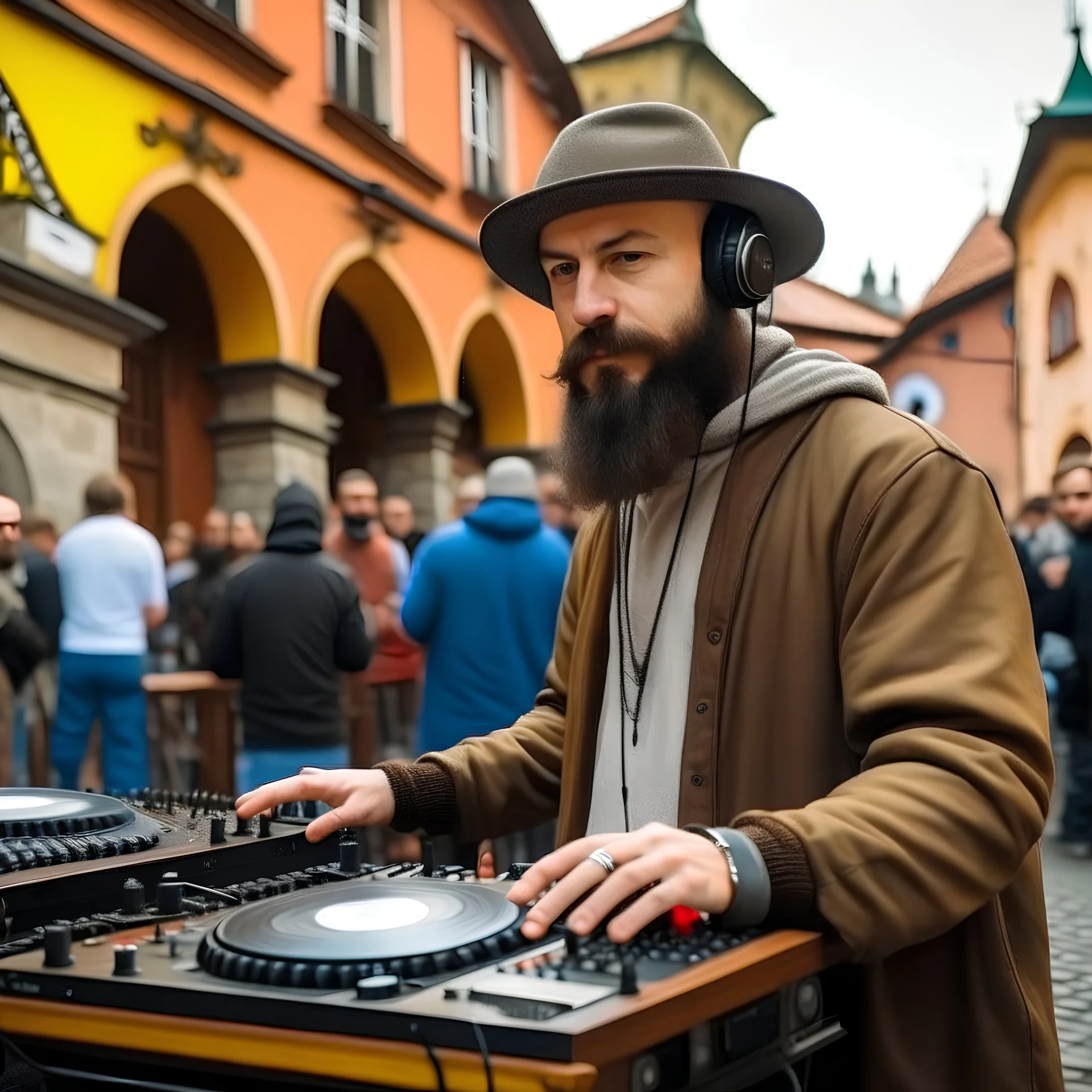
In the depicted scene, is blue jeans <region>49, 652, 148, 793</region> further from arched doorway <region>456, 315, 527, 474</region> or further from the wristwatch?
arched doorway <region>456, 315, 527, 474</region>

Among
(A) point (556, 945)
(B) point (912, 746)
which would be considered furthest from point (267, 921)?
(B) point (912, 746)

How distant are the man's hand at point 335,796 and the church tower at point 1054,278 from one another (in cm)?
1737

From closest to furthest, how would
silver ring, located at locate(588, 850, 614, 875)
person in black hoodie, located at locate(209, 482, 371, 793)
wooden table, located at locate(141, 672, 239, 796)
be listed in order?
silver ring, located at locate(588, 850, 614, 875) < person in black hoodie, located at locate(209, 482, 371, 793) < wooden table, located at locate(141, 672, 239, 796)

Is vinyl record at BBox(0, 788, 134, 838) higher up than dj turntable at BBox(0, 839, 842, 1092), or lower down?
higher up

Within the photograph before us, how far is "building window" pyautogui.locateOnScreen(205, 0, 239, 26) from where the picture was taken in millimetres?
9867

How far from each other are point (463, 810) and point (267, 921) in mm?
705

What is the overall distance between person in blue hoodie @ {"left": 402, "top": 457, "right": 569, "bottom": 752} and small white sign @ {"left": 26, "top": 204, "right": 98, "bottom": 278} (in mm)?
3603

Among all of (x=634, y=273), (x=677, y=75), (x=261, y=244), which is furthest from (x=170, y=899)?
(x=677, y=75)

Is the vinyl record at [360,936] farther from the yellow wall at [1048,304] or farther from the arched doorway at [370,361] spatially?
the yellow wall at [1048,304]

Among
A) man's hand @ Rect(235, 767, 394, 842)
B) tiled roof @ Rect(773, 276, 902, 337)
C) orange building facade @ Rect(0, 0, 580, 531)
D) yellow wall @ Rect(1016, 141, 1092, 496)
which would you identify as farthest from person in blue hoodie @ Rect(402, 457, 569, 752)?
tiled roof @ Rect(773, 276, 902, 337)

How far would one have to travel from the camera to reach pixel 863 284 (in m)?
67.8

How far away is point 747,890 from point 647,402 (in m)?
0.76

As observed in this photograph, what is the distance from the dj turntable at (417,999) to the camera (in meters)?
0.89

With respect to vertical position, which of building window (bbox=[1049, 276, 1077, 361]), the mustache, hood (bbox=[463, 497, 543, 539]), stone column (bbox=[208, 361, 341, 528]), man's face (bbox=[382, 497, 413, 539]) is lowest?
the mustache
